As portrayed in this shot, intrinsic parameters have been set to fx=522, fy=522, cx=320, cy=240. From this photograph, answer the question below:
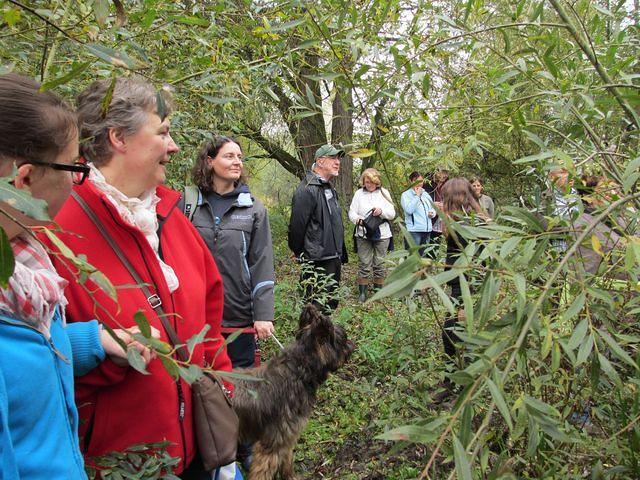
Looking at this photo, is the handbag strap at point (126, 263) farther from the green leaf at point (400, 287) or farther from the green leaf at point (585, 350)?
the green leaf at point (585, 350)

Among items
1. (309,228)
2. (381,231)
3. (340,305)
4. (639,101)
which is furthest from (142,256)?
(381,231)

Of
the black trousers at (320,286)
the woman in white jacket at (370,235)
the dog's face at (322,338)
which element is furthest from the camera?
the woman in white jacket at (370,235)

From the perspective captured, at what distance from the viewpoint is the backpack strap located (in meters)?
3.81

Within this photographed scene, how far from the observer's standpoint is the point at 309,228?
671cm

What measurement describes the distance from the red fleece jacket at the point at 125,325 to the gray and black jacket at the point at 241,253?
172cm

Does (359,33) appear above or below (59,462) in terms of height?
above

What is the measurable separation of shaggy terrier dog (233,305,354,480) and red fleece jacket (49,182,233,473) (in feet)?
5.17

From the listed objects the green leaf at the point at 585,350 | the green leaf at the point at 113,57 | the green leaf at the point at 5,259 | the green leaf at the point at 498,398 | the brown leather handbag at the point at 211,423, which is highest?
the green leaf at the point at 113,57

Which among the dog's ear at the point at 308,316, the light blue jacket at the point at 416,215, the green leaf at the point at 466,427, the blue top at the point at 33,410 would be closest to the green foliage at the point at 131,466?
the blue top at the point at 33,410

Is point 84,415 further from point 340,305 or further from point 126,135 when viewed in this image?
point 340,305

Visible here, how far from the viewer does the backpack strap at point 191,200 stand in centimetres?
381

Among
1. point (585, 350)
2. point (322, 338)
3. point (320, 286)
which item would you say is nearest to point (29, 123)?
point (585, 350)

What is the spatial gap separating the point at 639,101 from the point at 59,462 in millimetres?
1975

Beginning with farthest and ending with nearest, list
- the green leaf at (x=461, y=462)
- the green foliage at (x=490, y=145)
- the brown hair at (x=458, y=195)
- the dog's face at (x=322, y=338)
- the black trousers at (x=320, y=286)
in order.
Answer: the black trousers at (x=320, y=286)
the brown hair at (x=458, y=195)
the dog's face at (x=322, y=338)
the green foliage at (x=490, y=145)
the green leaf at (x=461, y=462)
